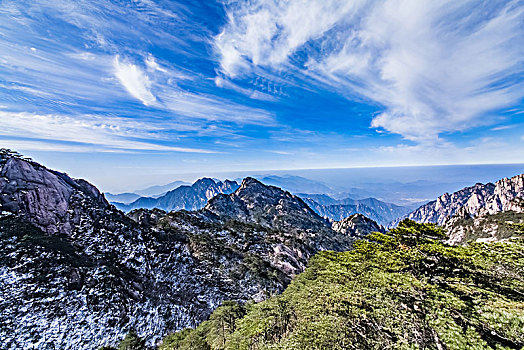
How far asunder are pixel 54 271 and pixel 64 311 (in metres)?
6.19

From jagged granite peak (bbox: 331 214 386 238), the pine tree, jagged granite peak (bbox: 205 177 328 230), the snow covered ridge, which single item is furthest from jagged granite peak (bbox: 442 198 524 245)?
the pine tree

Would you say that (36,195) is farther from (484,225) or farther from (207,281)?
(484,225)

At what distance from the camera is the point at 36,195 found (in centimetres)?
3819

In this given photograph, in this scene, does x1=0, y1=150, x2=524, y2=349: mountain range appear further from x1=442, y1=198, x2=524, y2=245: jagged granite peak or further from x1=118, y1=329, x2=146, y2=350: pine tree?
x1=442, y1=198, x2=524, y2=245: jagged granite peak

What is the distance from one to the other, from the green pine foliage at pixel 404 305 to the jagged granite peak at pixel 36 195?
103ft

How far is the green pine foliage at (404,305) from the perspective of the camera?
37.7 feet

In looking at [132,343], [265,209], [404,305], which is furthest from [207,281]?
[265,209]

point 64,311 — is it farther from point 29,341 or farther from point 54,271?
point 54,271

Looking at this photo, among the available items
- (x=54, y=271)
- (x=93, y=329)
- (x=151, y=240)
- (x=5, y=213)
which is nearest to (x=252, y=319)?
(x=93, y=329)

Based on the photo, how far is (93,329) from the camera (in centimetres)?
2705

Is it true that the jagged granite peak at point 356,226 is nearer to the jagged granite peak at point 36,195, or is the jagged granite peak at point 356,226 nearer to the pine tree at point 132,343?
the pine tree at point 132,343

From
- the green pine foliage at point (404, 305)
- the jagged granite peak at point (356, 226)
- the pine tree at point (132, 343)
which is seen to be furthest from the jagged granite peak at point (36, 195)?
the jagged granite peak at point (356, 226)

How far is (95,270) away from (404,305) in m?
39.9

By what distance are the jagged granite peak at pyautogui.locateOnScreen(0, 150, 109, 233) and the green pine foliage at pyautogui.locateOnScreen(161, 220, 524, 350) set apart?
103 ft
